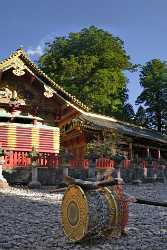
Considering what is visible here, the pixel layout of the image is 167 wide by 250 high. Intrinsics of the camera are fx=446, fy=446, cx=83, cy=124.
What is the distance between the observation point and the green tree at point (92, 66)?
157ft

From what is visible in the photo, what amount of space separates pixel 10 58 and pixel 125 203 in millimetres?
15695

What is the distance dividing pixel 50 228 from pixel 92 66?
40.3m

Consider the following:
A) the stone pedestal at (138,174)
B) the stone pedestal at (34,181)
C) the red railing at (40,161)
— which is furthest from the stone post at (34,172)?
the stone pedestal at (138,174)

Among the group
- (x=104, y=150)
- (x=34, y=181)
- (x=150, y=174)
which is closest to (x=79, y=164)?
(x=34, y=181)

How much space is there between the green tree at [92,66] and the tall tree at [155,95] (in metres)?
3.53

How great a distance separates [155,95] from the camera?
5731cm

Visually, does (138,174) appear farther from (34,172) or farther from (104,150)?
(34,172)

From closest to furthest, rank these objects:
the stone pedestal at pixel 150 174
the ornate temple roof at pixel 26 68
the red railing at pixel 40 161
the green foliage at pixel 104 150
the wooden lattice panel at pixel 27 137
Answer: the red railing at pixel 40 161, the ornate temple roof at pixel 26 68, the wooden lattice panel at pixel 27 137, the stone pedestal at pixel 150 174, the green foliage at pixel 104 150

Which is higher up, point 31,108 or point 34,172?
point 31,108

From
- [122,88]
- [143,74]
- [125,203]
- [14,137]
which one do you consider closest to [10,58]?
[14,137]

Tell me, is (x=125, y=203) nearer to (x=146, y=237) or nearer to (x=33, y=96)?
(x=146, y=237)

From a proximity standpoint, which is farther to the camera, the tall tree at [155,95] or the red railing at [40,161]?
the tall tree at [155,95]

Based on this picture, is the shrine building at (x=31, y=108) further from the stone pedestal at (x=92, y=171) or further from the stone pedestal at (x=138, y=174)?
the stone pedestal at (x=138, y=174)

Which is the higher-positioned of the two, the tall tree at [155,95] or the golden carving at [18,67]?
the tall tree at [155,95]
